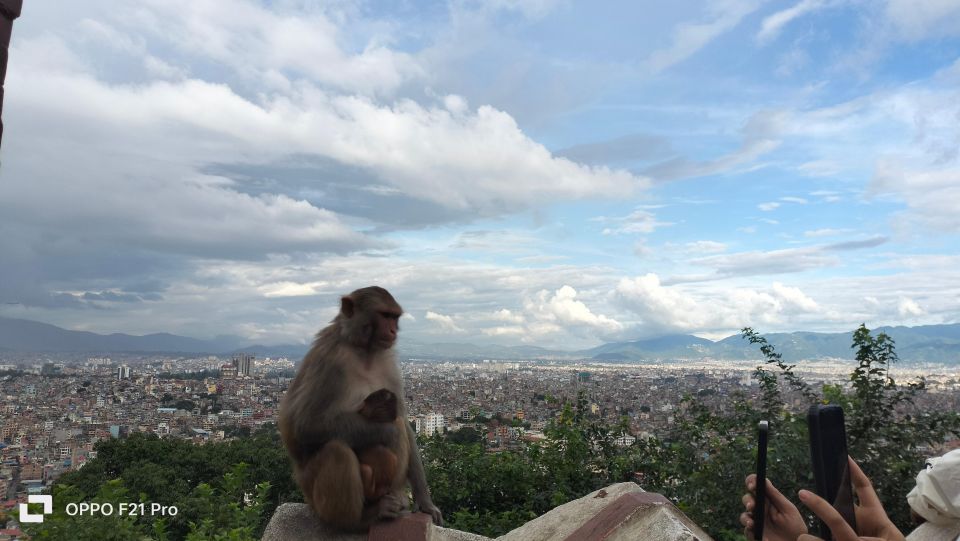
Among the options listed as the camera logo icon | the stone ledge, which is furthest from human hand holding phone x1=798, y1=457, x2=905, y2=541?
the camera logo icon

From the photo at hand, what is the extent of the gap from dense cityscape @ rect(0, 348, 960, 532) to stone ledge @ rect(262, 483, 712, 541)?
3.99 feet

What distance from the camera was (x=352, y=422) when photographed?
14.5ft

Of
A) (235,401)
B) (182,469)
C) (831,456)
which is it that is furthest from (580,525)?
(235,401)

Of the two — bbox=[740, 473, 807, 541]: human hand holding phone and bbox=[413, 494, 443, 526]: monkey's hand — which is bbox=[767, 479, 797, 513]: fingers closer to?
bbox=[740, 473, 807, 541]: human hand holding phone

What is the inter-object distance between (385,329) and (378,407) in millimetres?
531

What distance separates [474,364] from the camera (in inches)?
1398

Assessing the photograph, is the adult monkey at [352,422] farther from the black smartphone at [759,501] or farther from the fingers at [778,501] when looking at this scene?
the black smartphone at [759,501]

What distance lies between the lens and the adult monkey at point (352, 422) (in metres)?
4.28

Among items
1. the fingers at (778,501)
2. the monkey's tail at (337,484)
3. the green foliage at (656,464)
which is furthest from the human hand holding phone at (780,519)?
the green foliage at (656,464)

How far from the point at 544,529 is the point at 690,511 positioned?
336 centimetres

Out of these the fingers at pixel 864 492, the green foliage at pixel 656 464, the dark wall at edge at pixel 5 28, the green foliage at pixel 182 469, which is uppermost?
the dark wall at edge at pixel 5 28

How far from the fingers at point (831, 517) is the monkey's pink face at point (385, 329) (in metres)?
3.17

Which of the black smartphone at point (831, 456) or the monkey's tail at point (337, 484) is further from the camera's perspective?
the monkey's tail at point (337, 484)

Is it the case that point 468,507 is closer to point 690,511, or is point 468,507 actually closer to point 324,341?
point 690,511
